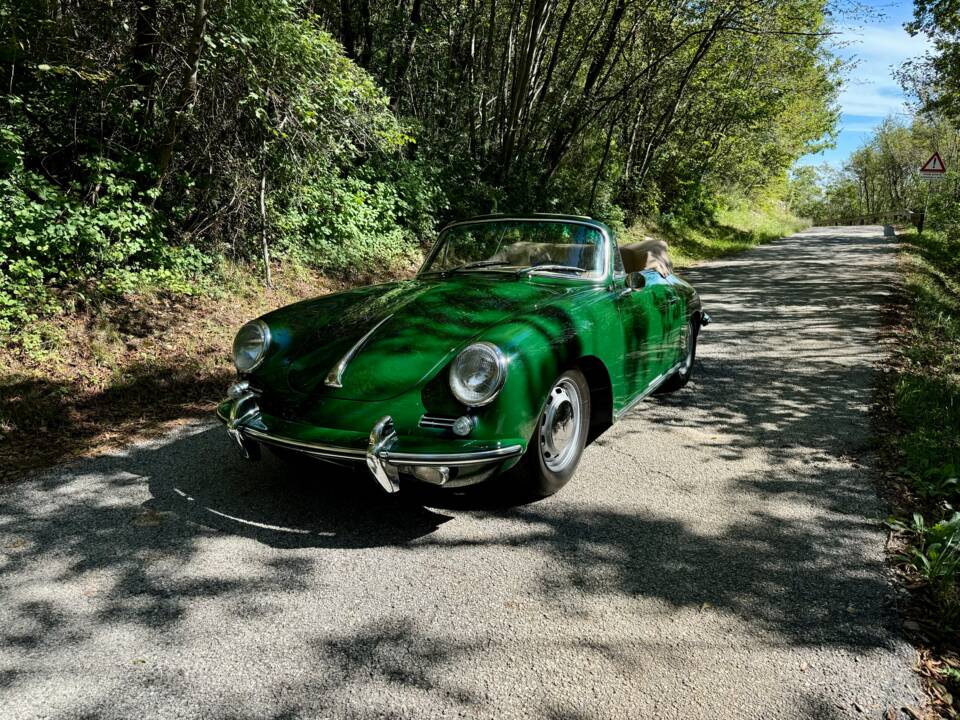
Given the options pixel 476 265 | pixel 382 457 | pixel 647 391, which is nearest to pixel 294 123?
pixel 476 265

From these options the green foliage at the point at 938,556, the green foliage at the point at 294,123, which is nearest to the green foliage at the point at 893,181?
the green foliage at the point at 294,123

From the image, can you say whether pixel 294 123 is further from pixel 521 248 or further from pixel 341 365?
pixel 341 365

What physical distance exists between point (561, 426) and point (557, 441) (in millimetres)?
83

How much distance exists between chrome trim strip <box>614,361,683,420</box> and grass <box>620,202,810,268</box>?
10750mm

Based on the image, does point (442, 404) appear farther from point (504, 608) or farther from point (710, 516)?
point (710, 516)

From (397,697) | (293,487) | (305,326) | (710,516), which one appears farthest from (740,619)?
(305,326)

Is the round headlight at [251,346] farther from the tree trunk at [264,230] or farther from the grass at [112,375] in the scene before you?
the tree trunk at [264,230]

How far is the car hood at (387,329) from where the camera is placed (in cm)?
295

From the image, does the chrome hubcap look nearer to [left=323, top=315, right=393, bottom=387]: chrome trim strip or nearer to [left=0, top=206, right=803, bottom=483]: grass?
[left=323, top=315, right=393, bottom=387]: chrome trim strip

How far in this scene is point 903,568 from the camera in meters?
2.68

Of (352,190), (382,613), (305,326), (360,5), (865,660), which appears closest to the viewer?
(865,660)

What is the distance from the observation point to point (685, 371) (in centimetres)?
534

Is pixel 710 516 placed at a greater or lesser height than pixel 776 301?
lesser

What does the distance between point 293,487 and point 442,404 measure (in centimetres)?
108
